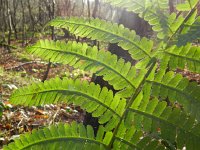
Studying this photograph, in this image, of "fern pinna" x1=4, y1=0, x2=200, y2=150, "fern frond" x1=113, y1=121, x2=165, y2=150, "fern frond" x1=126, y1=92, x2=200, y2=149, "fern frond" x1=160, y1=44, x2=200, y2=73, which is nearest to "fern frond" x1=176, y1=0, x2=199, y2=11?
→ "fern pinna" x1=4, y1=0, x2=200, y2=150

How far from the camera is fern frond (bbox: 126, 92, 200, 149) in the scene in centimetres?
88

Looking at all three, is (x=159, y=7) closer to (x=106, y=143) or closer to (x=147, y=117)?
(x=147, y=117)

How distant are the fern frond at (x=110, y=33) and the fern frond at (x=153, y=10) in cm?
5

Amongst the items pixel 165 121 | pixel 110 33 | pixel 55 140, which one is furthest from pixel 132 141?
pixel 110 33

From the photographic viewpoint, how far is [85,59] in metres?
1.06

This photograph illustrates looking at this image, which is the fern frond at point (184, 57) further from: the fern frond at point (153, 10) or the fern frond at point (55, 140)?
the fern frond at point (55, 140)

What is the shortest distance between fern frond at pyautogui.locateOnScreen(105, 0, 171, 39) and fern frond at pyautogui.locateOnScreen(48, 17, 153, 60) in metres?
0.05

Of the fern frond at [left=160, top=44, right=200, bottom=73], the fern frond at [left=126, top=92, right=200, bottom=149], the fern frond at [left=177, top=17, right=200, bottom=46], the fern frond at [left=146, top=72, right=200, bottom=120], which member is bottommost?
the fern frond at [left=126, top=92, right=200, bottom=149]

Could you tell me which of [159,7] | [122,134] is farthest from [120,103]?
[159,7]

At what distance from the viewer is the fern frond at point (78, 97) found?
3.30 feet

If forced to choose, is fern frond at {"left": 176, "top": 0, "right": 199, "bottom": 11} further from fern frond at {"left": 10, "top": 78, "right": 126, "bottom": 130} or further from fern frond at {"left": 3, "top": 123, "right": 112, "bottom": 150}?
fern frond at {"left": 3, "top": 123, "right": 112, "bottom": 150}

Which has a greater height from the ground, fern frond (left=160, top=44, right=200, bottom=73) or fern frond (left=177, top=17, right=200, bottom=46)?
fern frond (left=177, top=17, right=200, bottom=46)

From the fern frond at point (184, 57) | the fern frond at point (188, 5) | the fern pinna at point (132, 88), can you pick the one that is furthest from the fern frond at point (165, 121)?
the fern frond at point (188, 5)

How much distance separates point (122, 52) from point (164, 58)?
6.48ft
